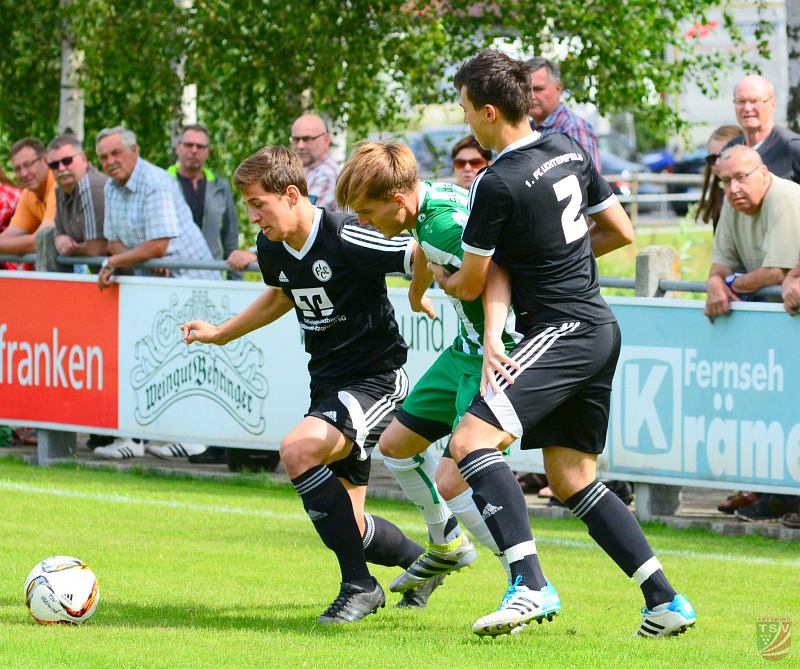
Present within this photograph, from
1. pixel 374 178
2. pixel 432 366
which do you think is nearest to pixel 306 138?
pixel 432 366

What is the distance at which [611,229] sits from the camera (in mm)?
6238

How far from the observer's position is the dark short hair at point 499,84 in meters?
5.75

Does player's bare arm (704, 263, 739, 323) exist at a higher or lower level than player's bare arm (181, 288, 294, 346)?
lower

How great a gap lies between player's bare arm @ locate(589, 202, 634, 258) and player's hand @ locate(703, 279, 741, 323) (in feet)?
10.2

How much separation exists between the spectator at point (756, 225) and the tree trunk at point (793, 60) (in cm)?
390

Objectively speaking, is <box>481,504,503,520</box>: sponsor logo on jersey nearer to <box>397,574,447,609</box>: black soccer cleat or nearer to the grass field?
the grass field

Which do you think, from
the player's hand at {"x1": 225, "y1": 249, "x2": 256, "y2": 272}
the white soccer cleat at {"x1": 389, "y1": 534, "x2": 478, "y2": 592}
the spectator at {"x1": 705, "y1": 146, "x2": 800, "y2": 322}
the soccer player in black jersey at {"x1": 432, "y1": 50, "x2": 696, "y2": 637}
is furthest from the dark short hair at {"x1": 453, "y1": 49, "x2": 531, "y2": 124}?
the player's hand at {"x1": 225, "y1": 249, "x2": 256, "y2": 272}

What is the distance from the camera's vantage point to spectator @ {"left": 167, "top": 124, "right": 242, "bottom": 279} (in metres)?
13.1

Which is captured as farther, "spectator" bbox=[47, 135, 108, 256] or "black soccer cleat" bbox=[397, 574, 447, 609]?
"spectator" bbox=[47, 135, 108, 256]

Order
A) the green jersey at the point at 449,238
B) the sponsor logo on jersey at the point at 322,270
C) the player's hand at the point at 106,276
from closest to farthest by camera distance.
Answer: the green jersey at the point at 449,238 → the sponsor logo on jersey at the point at 322,270 → the player's hand at the point at 106,276

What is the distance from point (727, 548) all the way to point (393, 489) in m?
2.77

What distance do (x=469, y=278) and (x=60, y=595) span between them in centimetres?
216

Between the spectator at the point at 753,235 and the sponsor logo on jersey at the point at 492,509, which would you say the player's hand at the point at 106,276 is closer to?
the spectator at the point at 753,235

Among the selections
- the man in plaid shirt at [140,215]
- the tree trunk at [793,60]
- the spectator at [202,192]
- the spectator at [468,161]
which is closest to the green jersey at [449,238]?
the spectator at [468,161]
